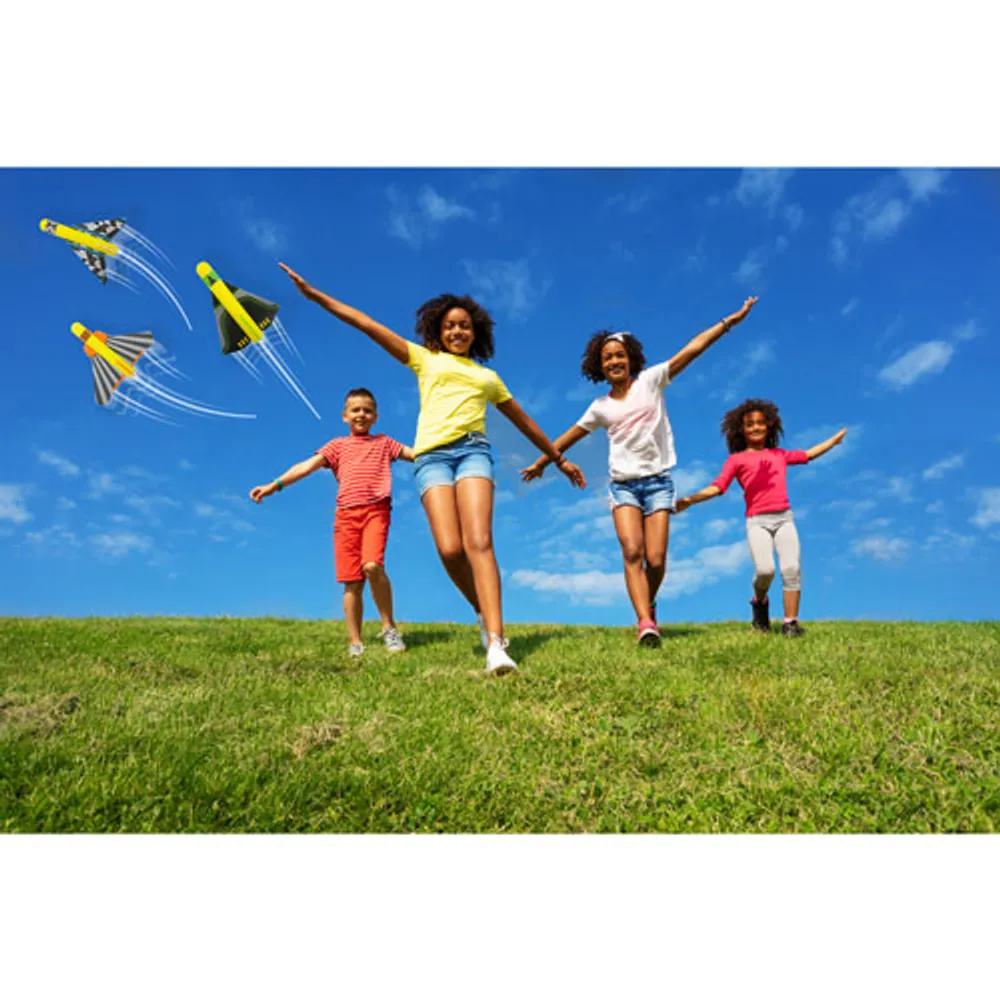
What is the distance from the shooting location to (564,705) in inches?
178

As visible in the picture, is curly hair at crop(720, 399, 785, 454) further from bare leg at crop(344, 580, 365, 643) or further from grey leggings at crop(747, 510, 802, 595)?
bare leg at crop(344, 580, 365, 643)

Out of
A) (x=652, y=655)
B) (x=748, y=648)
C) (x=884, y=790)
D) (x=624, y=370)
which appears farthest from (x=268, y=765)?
(x=624, y=370)

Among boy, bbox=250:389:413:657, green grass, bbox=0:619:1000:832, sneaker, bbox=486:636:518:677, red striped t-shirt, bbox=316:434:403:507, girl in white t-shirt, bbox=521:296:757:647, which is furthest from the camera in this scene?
red striped t-shirt, bbox=316:434:403:507

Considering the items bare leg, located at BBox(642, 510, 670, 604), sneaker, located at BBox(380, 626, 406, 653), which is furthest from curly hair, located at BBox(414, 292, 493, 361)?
sneaker, located at BBox(380, 626, 406, 653)

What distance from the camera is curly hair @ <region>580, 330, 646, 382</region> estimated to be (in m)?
8.13

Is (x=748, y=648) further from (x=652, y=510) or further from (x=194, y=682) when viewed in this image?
(x=194, y=682)

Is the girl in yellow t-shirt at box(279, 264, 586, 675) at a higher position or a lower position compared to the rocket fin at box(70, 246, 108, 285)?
lower

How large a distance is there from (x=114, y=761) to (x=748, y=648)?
5.01m

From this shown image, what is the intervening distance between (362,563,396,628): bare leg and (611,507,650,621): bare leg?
263cm

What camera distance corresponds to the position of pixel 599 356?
8266mm

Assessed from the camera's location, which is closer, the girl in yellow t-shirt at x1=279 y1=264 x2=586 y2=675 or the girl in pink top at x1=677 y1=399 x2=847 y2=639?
the girl in yellow t-shirt at x1=279 y1=264 x2=586 y2=675

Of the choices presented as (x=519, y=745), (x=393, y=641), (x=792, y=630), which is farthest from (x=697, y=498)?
(x=519, y=745)

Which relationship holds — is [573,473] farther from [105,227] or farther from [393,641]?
[105,227]

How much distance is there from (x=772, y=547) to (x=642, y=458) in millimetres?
2239
